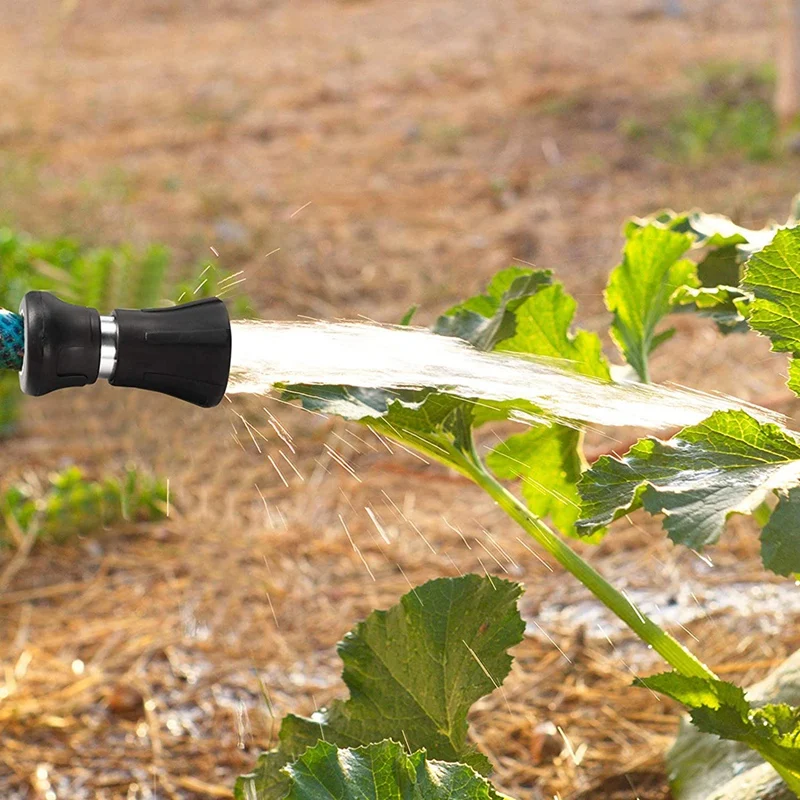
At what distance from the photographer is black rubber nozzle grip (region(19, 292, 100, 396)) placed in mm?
867

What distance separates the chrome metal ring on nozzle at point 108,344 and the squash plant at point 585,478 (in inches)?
6.8

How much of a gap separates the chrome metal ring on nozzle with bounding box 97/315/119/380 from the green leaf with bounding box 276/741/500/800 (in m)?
0.32

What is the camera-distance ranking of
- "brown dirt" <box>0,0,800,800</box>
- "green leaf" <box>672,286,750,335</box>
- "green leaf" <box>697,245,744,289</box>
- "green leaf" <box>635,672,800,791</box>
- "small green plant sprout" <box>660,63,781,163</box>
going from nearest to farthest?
"green leaf" <box>635,672,800,791</box>
"green leaf" <box>672,286,750,335</box>
"green leaf" <box>697,245,744,289</box>
"brown dirt" <box>0,0,800,800</box>
"small green plant sprout" <box>660,63,781,163</box>

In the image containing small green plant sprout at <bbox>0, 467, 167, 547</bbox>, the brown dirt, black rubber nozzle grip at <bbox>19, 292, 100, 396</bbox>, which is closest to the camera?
black rubber nozzle grip at <bbox>19, 292, 100, 396</bbox>

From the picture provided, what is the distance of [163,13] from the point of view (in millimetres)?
7879

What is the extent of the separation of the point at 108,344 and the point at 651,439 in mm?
415

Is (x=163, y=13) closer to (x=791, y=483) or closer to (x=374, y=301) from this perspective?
(x=374, y=301)

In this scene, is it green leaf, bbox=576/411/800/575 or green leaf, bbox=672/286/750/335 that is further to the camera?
green leaf, bbox=672/286/750/335

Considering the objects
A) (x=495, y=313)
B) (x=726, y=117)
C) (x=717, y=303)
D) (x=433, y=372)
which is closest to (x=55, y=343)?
(x=433, y=372)

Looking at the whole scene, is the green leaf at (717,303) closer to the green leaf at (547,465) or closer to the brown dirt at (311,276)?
the green leaf at (547,465)

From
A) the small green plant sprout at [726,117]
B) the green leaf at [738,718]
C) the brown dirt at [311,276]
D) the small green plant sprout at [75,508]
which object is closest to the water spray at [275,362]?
the green leaf at [738,718]

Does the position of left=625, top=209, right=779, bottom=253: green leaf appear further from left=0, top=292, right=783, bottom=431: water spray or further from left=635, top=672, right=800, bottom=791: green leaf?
left=635, top=672, right=800, bottom=791: green leaf

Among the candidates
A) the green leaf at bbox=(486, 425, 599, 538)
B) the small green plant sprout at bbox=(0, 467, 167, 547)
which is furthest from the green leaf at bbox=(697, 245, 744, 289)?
the small green plant sprout at bbox=(0, 467, 167, 547)

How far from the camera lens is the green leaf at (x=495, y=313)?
1.14 m
